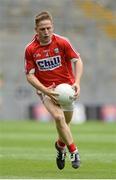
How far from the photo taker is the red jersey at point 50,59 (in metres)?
9.89

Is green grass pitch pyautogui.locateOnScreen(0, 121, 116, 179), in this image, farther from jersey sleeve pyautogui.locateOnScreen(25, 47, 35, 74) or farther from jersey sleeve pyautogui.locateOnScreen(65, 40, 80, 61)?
jersey sleeve pyautogui.locateOnScreen(65, 40, 80, 61)

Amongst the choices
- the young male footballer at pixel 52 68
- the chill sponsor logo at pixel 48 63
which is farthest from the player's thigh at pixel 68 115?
the chill sponsor logo at pixel 48 63

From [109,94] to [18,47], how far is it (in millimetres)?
3939

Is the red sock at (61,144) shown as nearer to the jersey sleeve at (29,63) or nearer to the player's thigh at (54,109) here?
the player's thigh at (54,109)

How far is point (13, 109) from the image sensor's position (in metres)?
29.2

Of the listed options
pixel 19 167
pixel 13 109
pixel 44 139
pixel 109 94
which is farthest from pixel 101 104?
pixel 19 167

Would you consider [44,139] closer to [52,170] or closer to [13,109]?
[52,170]

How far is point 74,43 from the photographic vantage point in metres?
30.4

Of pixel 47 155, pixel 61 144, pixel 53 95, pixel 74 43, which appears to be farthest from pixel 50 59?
pixel 74 43

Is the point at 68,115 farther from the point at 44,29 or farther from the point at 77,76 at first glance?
the point at 44,29

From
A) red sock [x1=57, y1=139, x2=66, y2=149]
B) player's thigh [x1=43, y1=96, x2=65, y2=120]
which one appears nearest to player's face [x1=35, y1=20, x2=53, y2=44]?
player's thigh [x1=43, y1=96, x2=65, y2=120]

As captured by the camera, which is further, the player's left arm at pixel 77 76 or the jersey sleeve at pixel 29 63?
the jersey sleeve at pixel 29 63

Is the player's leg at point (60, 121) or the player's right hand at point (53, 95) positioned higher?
the player's right hand at point (53, 95)

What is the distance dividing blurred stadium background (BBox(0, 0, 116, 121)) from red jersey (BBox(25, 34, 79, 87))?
19.1 meters
